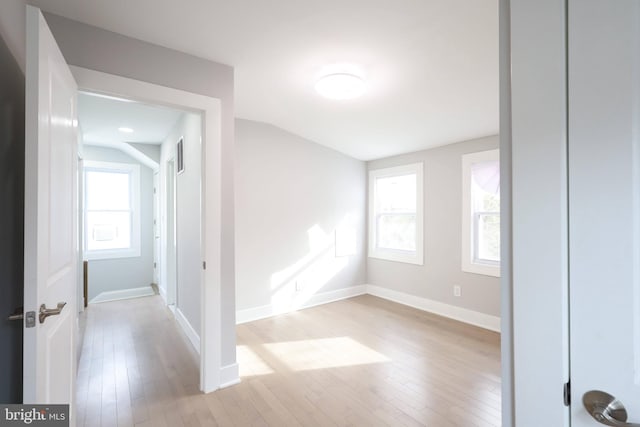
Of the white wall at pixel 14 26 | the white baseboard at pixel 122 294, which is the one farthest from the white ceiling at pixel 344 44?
the white baseboard at pixel 122 294

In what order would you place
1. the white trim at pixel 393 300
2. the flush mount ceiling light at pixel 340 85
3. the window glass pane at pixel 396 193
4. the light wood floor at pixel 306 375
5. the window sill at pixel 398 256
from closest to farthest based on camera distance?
the light wood floor at pixel 306 375 → the flush mount ceiling light at pixel 340 85 → the white trim at pixel 393 300 → the window sill at pixel 398 256 → the window glass pane at pixel 396 193

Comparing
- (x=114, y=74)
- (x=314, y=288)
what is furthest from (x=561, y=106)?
(x=314, y=288)

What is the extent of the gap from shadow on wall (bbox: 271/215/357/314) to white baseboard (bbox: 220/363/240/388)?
158 centimetres

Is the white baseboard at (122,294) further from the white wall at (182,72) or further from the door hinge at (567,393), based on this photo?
the door hinge at (567,393)

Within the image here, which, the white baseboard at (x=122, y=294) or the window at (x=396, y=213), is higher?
the window at (x=396, y=213)

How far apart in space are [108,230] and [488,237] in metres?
5.79

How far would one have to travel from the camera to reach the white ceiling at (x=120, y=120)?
10.4ft

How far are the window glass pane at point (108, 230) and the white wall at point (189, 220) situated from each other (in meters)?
2.11

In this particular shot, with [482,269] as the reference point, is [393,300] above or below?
below

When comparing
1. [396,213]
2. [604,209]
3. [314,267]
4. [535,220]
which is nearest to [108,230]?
[314,267]

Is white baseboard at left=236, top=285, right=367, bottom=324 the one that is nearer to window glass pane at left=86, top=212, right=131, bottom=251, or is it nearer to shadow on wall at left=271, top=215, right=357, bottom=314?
shadow on wall at left=271, top=215, right=357, bottom=314

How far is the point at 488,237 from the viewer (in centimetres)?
356

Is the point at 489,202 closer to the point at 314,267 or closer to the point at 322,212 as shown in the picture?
the point at 322,212

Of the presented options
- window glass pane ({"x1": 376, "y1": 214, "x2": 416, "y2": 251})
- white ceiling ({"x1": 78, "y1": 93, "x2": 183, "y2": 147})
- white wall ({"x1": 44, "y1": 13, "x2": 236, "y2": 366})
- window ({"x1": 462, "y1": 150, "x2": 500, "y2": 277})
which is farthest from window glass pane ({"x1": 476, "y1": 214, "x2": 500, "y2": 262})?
white ceiling ({"x1": 78, "y1": 93, "x2": 183, "y2": 147})
